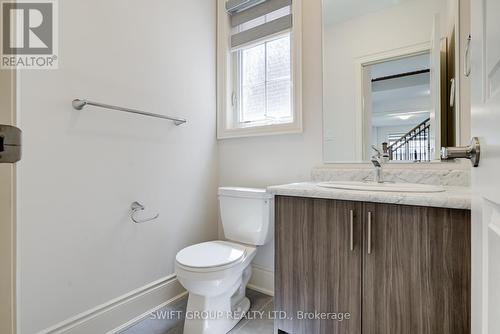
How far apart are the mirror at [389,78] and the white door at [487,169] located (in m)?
0.87

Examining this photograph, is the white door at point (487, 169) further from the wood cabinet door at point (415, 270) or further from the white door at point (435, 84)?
the white door at point (435, 84)

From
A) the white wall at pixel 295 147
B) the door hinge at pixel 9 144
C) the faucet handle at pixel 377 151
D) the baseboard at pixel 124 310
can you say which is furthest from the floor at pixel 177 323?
the door hinge at pixel 9 144

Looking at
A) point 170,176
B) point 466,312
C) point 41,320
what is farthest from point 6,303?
point 170,176

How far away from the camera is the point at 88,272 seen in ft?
4.38

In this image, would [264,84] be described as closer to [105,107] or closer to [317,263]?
[105,107]

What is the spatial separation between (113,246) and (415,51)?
1996mm

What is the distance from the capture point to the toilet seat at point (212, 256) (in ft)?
4.17

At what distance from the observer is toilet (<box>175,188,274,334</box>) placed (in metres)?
1.29

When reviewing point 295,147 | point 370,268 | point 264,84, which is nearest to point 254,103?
point 264,84

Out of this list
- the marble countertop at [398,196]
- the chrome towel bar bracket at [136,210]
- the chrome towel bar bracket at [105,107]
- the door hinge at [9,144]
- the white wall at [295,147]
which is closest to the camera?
the door hinge at [9,144]

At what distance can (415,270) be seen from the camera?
3.05 ft

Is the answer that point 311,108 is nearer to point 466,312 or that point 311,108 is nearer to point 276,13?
point 276,13

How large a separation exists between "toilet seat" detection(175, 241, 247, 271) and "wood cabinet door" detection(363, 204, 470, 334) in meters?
0.66

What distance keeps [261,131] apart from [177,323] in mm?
1340
